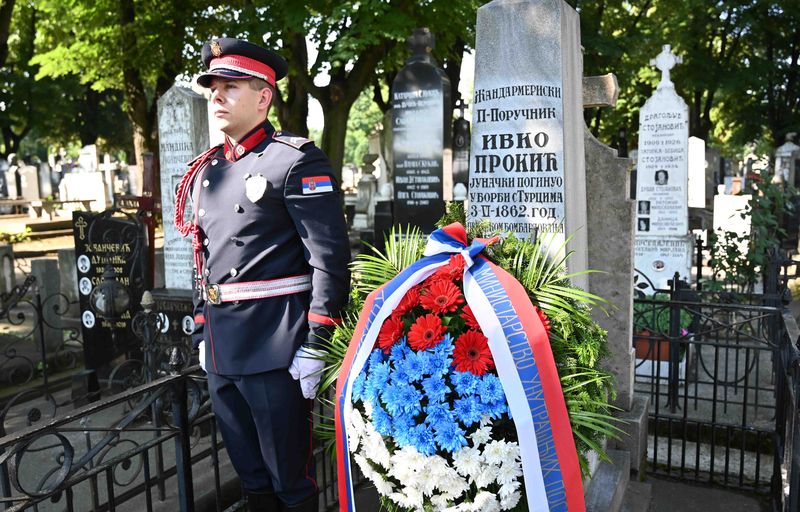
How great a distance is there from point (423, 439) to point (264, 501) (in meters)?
1.03

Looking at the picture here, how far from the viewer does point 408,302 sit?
2.38 metres

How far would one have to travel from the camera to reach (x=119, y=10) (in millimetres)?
14992

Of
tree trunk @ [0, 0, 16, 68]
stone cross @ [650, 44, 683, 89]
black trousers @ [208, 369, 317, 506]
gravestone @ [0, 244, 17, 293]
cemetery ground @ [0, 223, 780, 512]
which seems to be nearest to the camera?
black trousers @ [208, 369, 317, 506]

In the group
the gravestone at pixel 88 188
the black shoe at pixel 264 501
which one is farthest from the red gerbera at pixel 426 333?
the gravestone at pixel 88 188

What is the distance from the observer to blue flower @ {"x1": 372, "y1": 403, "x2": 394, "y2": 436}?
2252 mm

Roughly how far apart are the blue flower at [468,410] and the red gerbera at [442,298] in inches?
12.2

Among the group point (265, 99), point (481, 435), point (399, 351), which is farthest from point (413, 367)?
point (265, 99)

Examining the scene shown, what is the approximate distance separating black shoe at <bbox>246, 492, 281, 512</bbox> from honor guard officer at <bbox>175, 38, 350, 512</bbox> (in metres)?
0.05

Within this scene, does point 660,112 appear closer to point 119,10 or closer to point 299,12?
point 299,12

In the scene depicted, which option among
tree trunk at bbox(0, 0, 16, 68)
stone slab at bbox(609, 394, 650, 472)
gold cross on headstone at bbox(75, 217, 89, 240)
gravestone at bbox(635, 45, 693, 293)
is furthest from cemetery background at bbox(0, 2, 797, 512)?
stone slab at bbox(609, 394, 650, 472)

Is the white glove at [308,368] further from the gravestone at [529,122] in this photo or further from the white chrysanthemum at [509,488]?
the gravestone at [529,122]

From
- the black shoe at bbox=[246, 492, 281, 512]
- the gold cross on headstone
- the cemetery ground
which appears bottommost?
the cemetery ground

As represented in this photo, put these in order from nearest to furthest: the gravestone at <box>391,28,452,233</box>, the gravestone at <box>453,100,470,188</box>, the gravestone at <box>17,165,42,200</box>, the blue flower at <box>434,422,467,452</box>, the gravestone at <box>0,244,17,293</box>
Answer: the blue flower at <box>434,422,467,452</box>, the gravestone at <box>0,244,17,293</box>, the gravestone at <box>391,28,452,233</box>, the gravestone at <box>453,100,470,188</box>, the gravestone at <box>17,165,42,200</box>

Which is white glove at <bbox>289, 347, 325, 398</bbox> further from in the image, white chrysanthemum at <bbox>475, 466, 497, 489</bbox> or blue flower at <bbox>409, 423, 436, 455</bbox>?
white chrysanthemum at <bbox>475, 466, 497, 489</bbox>
